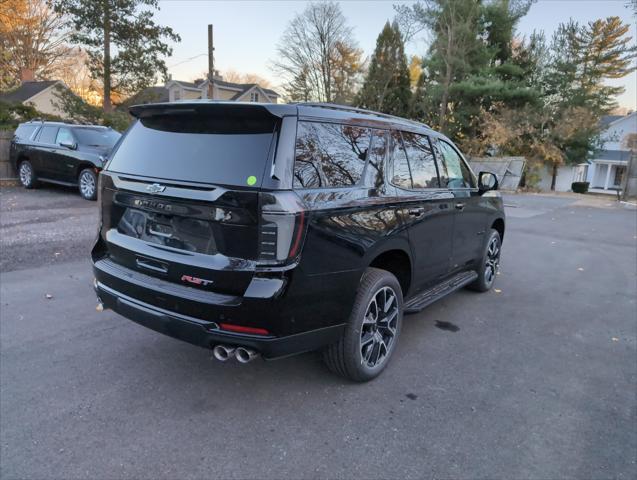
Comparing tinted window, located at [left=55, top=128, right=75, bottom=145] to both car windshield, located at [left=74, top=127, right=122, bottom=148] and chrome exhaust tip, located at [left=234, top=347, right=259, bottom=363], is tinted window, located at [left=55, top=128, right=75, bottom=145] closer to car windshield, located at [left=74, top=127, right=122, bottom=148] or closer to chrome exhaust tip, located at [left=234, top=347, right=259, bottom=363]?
car windshield, located at [left=74, top=127, right=122, bottom=148]

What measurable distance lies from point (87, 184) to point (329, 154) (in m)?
9.67

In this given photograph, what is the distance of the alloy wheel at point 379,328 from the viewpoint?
3.22 metres

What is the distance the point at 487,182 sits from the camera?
5.09 meters

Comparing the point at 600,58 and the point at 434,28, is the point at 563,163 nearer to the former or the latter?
the point at 434,28

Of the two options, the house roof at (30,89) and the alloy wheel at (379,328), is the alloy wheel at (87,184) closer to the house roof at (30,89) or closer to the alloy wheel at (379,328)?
the alloy wheel at (379,328)

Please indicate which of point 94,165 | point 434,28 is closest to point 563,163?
point 434,28

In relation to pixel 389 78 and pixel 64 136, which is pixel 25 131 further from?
pixel 389 78

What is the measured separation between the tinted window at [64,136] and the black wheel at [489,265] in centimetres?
1002

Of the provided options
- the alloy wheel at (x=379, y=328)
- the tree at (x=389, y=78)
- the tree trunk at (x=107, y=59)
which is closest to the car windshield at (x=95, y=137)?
the alloy wheel at (x=379, y=328)

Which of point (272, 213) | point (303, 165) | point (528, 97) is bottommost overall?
point (272, 213)

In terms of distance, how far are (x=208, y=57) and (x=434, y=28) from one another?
44.4 ft

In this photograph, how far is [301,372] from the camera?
3404 mm

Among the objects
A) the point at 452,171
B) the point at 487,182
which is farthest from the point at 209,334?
the point at 487,182

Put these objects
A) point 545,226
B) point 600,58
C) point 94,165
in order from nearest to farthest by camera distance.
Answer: point 94,165 < point 545,226 < point 600,58
